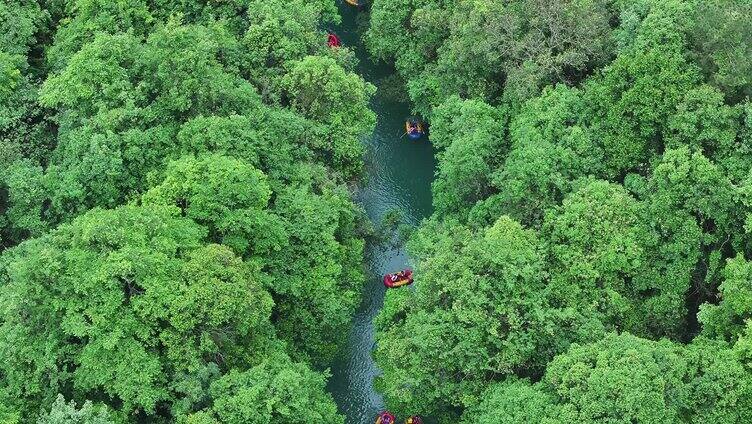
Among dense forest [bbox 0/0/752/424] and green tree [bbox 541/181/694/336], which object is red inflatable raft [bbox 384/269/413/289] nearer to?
dense forest [bbox 0/0/752/424]

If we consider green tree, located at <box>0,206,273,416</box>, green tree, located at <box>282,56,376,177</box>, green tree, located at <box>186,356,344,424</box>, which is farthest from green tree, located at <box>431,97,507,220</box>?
green tree, located at <box>186,356,344,424</box>

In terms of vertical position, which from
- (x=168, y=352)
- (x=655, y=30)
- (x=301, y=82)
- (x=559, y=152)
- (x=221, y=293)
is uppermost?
(x=655, y=30)

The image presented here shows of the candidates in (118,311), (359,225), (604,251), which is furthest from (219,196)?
(604,251)

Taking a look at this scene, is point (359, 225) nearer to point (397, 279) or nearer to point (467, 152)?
point (397, 279)

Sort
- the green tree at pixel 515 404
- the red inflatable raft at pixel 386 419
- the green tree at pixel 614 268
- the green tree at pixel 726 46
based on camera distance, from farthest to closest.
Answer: the red inflatable raft at pixel 386 419 → the green tree at pixel 726 46 → the green tree at pixel 614 268 → the green tree at pixel 515 404

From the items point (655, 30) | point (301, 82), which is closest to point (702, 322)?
point (655, 30)

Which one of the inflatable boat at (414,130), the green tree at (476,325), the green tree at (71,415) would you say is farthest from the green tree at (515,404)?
the inflatable boat at (414,130)

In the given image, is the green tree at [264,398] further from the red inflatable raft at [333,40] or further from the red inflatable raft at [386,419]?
the red inflatable raft at [333,40]

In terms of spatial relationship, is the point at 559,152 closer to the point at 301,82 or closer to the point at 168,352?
the point at 301,82
